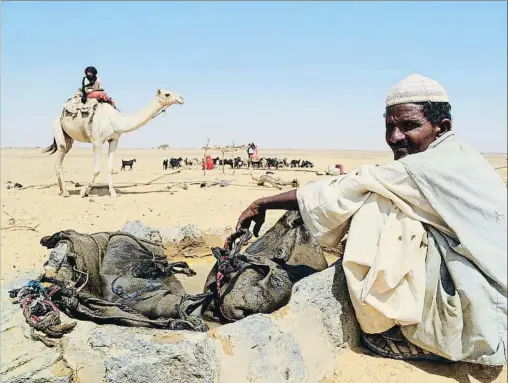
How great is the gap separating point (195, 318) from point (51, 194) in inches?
352

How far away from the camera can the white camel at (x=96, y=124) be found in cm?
1044

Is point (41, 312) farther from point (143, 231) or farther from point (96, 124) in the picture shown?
point (96, 124)

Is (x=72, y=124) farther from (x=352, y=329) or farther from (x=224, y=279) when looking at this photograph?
(x=352, y=329)

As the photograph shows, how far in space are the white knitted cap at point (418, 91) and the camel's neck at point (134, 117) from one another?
8.72 m

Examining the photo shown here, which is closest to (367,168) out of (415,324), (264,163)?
(415,324)

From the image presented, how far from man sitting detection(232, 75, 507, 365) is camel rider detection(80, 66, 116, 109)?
8536 mm

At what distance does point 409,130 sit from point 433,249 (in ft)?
2.27

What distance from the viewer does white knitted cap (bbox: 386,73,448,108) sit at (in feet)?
9.28

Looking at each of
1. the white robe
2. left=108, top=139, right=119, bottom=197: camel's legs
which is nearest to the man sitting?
the white robe

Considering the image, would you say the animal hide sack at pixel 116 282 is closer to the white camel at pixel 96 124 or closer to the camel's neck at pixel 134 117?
the white camel at pixel 96 124

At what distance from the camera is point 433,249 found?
2635 mm

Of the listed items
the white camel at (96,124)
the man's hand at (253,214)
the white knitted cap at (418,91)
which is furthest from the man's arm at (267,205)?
the white camel at (96,124)

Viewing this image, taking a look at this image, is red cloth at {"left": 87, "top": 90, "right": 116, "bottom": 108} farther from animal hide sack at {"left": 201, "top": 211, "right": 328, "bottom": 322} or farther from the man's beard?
the man's beard

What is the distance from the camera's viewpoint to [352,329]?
2965 millimetres
